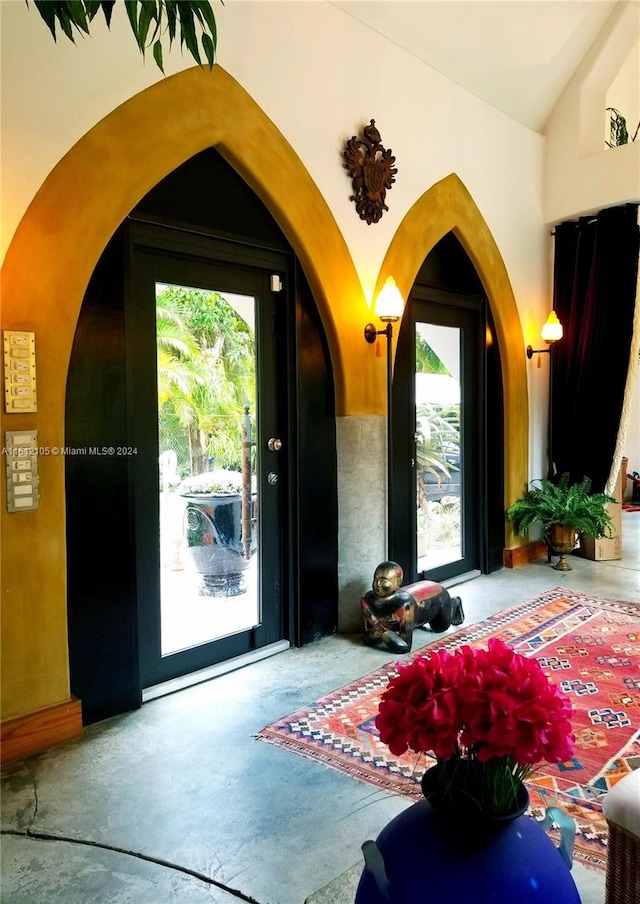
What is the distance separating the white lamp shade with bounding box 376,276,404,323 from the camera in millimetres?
3840

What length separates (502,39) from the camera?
4.54 metres

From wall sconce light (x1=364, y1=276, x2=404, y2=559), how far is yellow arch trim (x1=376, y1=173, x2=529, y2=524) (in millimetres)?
241

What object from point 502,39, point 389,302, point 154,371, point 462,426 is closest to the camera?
point 154,371

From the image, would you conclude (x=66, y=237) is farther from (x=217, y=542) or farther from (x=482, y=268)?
(x=482, y=268)

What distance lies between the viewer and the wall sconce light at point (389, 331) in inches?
151

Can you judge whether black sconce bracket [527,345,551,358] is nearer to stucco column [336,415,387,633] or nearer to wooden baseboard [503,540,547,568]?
wooden baseboard [503,540,547,568]

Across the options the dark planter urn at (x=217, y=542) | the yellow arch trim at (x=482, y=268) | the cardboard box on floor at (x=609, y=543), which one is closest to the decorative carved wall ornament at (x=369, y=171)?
the yellow arch trim at (x=482, y=268)

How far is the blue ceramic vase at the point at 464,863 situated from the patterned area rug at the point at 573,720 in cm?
50

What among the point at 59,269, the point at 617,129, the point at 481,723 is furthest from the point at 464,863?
the point at 617,129

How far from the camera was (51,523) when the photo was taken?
8.57ft

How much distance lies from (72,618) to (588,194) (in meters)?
4.95

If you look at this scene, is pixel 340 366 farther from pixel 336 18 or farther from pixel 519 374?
pixel 519 374

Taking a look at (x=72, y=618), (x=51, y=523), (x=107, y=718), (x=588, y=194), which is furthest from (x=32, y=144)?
(x=588, y=194)

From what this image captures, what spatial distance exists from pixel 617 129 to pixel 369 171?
3288 mm
